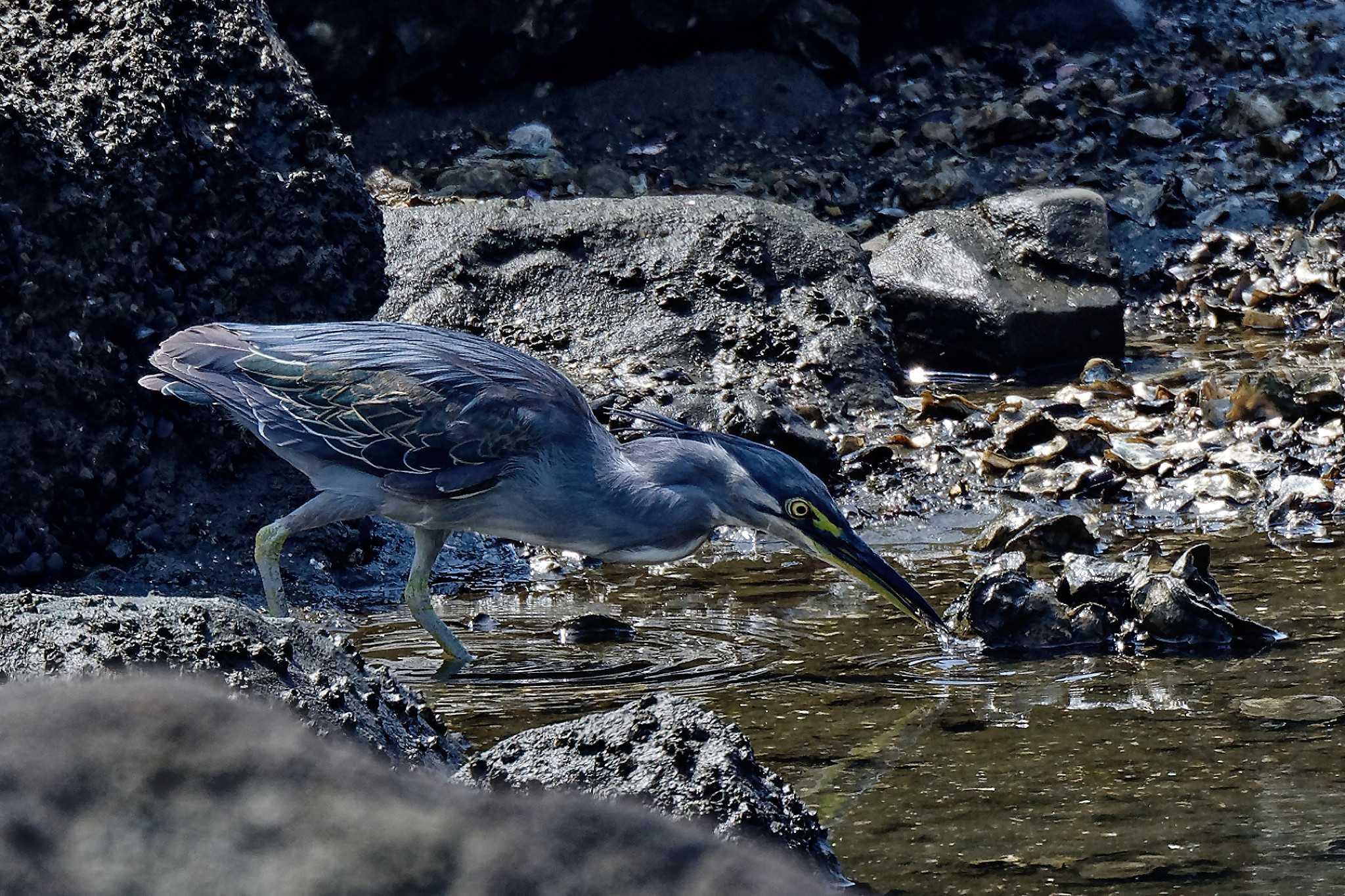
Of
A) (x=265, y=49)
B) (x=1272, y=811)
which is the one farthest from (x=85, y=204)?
(x=1272, y=811)

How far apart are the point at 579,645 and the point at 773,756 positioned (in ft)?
4.65

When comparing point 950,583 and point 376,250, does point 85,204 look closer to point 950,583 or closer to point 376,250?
point 376,250

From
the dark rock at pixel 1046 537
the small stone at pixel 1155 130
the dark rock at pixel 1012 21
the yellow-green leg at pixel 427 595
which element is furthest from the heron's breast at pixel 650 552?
the dark rock at pixel 1012 21

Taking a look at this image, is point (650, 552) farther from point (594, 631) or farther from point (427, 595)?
point (427, 595)

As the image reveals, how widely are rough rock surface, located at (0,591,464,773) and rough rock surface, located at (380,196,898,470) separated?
15.4 feet

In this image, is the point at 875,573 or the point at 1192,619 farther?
the point at 875,573

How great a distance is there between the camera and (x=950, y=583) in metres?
6.29

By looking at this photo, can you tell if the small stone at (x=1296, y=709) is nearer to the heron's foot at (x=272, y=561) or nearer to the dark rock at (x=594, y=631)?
the dark rock at (x=594, y=631)

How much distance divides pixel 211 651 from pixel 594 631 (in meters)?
2.56

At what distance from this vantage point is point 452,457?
5621 mm

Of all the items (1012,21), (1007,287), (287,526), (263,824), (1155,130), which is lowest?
(287,526)

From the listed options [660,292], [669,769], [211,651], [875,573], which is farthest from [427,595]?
[660,292]

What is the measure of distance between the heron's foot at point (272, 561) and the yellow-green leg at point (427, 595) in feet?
1.37

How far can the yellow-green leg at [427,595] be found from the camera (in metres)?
5.50
